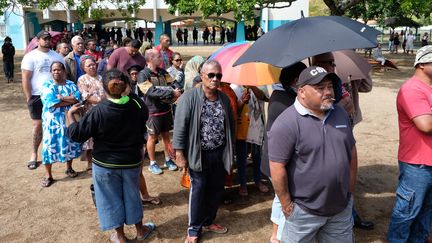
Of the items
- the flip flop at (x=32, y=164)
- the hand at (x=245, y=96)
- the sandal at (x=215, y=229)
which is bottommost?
the sandal at (x=215, y=229)

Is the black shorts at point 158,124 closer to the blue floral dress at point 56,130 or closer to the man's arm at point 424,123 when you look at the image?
the blue floral dress at point 56,130

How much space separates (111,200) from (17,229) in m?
1.28

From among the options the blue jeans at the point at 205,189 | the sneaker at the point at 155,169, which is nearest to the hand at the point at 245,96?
the blue jeans at the point at 205,189

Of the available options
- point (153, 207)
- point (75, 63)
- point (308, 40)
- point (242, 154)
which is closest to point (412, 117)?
point (308, 40)

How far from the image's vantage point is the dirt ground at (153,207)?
3758 millimetres

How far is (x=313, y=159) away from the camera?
89.7 inches

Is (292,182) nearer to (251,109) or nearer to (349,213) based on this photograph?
(349,213)

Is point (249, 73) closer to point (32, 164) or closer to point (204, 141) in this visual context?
point (204, 141)

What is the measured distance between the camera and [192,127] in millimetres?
→ 3344

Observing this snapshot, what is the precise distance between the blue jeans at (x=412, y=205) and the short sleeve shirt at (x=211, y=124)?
1550 mm

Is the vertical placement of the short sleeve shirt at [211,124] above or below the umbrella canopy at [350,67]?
below

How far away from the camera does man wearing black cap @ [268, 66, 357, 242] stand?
2.27 metres

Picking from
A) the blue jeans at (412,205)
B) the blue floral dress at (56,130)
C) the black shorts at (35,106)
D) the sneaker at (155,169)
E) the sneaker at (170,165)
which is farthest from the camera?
the sneaker at (170,165)

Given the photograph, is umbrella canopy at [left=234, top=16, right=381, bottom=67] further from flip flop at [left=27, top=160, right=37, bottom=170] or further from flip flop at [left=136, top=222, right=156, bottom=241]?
flip flop at [left=27, top=160, right=37, bottom=170]
